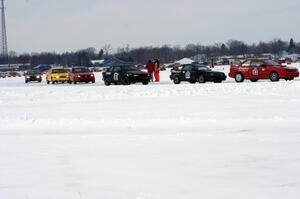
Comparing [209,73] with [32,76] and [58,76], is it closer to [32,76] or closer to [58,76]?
[58,76]

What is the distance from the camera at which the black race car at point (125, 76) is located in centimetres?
2905

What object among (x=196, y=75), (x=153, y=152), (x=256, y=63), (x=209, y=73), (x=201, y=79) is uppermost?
(x=256, y=63)

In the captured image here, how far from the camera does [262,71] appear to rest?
26750 mm

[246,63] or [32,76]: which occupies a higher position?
[246,63]

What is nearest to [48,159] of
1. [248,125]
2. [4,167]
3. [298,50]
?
[4,167]

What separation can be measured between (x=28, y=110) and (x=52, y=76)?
25188 mm

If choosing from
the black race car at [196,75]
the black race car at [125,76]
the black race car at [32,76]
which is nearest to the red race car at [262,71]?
the black race car at [196,75]

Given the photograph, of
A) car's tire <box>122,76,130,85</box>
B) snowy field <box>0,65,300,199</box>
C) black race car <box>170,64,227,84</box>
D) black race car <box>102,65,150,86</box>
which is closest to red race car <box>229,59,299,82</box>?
black race car <box>170,64,227,84</box>

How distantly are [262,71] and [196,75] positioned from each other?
401 cm

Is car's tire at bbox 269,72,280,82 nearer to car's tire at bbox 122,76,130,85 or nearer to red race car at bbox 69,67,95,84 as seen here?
car's tire at bbox 122,76,130,85

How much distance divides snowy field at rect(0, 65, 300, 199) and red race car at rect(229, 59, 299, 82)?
12612 millimetres

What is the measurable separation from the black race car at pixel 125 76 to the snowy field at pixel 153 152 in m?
15.1

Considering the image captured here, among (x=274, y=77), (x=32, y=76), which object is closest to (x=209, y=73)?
(x=274, y=77)

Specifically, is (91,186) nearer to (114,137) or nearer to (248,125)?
(114,137)
